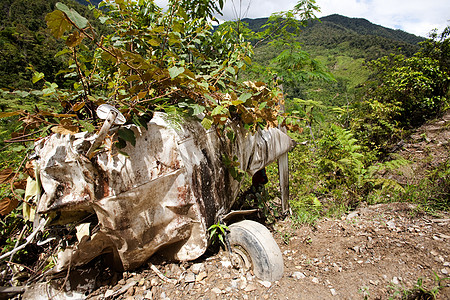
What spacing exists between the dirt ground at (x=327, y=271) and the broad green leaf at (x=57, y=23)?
68.0 inches

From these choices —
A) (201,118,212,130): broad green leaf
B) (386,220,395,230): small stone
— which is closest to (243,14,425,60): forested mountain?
(386,220,395,230): small stone

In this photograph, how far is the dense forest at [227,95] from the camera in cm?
150

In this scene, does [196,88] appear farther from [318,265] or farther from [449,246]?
[449,246]

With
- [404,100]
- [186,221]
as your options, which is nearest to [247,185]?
[186,221]

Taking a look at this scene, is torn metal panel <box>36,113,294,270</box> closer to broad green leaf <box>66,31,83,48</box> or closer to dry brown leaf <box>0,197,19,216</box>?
dry brown leaf <box>0,197,19,216</box>

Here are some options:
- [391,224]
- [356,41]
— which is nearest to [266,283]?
[391,224]

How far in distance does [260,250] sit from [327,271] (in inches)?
39.6

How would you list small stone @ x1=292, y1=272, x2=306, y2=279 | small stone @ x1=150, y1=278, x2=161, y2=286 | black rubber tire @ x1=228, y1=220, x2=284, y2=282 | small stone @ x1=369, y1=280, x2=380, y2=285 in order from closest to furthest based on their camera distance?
1. small stone @ x1=150, y1=278, x2=161, y2=286
2. black rubber tire @ x1=228, y1=220, x2=284, y2=282
3. small stone @ x1=369, y1=280, x2=380, y2=285
4. small stone @ x1=292, y1=272, x2=306, y2=279

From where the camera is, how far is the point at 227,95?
212 centimetres

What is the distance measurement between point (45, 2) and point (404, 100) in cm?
6845

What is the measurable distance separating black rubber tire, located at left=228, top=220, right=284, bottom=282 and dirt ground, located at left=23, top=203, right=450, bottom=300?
98 millimetres

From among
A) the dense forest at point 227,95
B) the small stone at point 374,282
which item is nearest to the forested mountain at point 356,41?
the dense forest at point 227,95

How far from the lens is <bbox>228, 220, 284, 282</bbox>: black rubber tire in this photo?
6.60ft

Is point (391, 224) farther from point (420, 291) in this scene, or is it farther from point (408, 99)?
point (408, 99)
